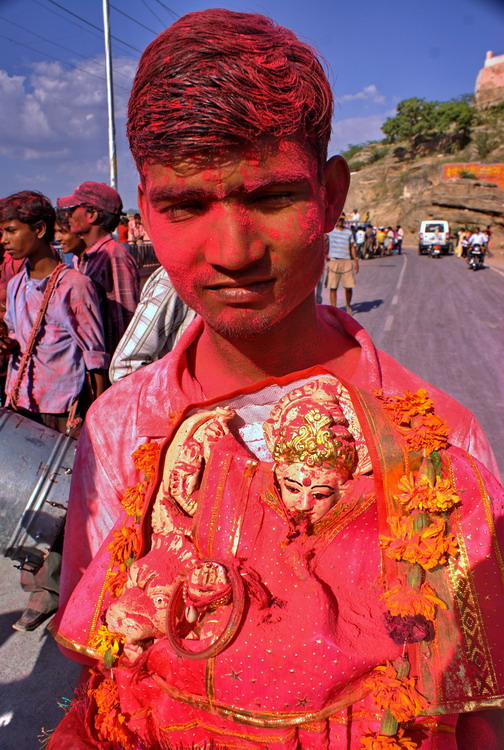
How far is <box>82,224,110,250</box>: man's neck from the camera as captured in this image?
198 inches

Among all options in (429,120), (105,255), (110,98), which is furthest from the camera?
(429,120)

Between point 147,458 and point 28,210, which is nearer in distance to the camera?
point 147,458

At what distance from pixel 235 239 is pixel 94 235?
4411 mm

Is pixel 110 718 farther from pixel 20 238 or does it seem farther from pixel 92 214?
pixel 92 214

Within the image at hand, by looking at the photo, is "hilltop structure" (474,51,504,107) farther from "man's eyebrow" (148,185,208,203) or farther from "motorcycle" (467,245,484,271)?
"man's eyebrow" (148,185,208,203)

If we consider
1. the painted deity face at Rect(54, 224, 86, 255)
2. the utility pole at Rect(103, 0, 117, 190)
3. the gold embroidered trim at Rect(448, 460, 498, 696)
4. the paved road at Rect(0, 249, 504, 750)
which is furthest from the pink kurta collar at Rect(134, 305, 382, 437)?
the utility pole at Rect(103, 0, 117, 190)

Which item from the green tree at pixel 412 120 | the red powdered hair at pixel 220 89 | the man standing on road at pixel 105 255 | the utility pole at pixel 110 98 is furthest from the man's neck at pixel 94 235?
the green tree at pixel 412 120

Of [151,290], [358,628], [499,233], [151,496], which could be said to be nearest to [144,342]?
[151,290]

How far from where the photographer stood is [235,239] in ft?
3.27

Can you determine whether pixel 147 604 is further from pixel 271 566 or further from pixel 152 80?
pixel 152 80

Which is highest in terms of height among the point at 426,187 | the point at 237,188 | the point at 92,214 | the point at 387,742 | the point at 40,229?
the point at 426,187

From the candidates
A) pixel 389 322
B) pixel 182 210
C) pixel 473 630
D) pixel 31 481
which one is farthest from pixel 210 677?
pixel 389 322

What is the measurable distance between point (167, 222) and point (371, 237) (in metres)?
32.2

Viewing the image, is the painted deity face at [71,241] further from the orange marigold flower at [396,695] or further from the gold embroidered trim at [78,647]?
the orange marigold flower at [396,695]
